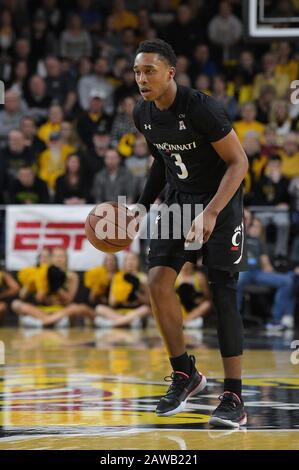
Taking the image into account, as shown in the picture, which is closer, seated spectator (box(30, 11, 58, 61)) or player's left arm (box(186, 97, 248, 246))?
player's left arm (box(186, 97, 248, 246))

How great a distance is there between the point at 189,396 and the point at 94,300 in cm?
764

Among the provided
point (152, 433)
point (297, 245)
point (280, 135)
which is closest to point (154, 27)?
point (280, 135)

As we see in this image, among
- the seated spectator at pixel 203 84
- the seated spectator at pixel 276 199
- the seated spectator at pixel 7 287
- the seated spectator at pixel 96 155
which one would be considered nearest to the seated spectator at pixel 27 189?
the seated spectator at pixel 96 155

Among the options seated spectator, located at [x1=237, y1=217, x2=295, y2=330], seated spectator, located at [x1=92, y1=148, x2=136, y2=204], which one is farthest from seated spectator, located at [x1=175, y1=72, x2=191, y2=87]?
seated spectator, located at [x1=237, y1=217, x2=295, y2=330]

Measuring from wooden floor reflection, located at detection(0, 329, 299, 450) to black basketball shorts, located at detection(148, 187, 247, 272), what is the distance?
91 centimetres

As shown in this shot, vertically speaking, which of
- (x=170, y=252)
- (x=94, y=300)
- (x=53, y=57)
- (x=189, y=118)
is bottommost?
(x=94, y=300)

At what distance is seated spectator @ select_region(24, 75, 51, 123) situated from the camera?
16906 millimetres

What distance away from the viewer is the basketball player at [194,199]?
5.97 m

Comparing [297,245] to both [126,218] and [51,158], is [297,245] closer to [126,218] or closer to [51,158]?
[51,158]

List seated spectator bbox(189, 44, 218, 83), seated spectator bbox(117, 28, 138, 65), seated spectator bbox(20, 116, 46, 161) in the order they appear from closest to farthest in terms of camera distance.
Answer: seated spectator bbox(20, 116, 46, 161) → seated spectator bbox(189, 44, 218, 83) → seated spectator bbox(117, 28, 138, 65)

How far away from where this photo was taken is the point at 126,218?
6.52m

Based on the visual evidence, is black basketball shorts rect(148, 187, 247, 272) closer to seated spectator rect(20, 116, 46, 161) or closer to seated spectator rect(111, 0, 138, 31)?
seated spectator rect(20, 116, 46, 161)

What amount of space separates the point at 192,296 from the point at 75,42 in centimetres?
664
